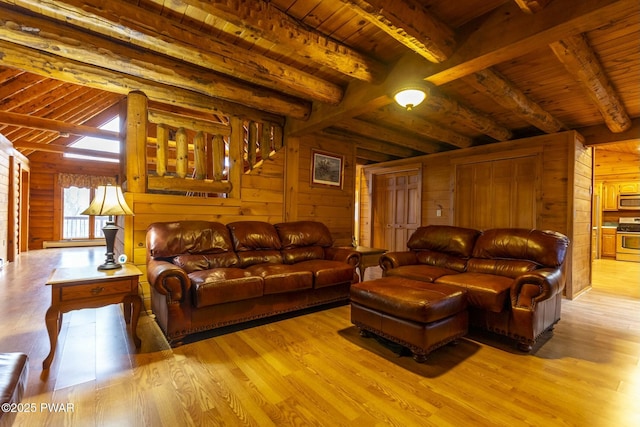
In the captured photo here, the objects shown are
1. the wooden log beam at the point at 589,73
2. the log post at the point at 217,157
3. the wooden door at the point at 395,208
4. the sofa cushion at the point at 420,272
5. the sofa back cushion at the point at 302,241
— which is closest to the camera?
the wooden log beam at the point at 589,73

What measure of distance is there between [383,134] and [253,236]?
274 cm

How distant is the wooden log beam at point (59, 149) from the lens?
691 cm

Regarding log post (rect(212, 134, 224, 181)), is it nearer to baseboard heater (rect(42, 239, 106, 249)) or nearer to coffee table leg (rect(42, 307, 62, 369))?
coffee table leg (rect(42, 307, 62, 369))

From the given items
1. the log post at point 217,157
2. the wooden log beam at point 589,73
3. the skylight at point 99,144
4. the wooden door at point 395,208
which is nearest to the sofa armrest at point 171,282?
the log post at point 217,157

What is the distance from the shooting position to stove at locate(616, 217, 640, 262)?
692 cm

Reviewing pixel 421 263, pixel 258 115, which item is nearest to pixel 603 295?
pixel 421 263

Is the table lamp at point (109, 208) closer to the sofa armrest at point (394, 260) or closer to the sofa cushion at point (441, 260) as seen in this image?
the sofa armrest at point (394, 260)

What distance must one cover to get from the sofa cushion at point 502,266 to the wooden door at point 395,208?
2741 mm

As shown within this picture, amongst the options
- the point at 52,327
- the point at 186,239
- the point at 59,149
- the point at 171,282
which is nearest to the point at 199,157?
the point at 186,239

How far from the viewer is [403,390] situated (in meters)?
1.79

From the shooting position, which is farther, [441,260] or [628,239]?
[628,239]

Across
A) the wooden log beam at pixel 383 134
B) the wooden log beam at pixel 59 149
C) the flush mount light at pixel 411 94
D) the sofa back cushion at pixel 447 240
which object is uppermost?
the wooden log beam at pixel 59 149

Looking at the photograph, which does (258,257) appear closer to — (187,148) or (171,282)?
(171,282)

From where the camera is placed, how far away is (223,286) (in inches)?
97.5
